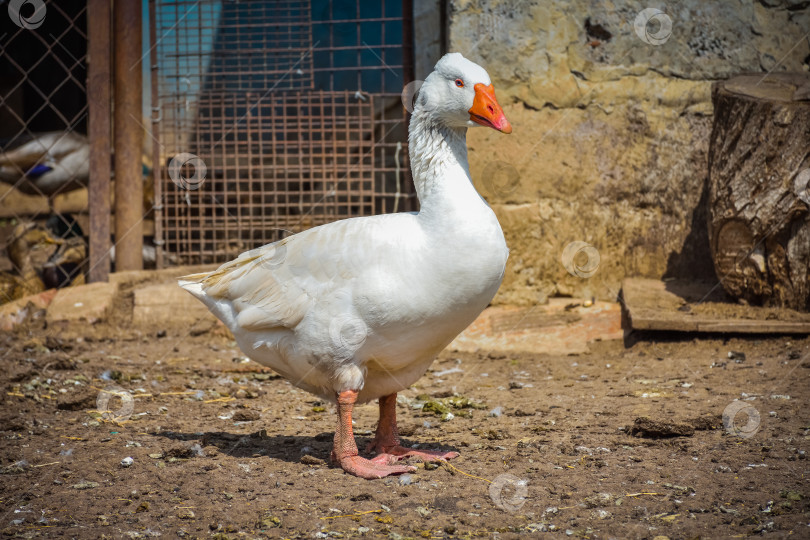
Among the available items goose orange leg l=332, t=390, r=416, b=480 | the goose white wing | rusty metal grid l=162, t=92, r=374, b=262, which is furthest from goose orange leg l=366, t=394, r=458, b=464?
rusty metal grid l=162, t=92, r=374, b=262

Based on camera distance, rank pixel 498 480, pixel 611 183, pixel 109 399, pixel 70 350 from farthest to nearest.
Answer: pixel 611 183, pixel 70 350, pixel 109 399, pixel 498 480

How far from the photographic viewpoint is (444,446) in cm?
400

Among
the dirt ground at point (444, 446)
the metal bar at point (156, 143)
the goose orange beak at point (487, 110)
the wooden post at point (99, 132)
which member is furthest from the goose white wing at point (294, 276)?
the wooden post at point (99, 132)

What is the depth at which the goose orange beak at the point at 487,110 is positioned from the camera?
3.47 metres

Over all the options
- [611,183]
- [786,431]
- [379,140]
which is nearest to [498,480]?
[786,431]

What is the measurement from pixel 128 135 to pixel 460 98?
14.5 feet

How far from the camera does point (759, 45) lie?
6285 millimetres

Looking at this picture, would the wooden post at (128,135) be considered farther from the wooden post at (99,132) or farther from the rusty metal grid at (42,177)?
the rusty metal grid at (42,177)

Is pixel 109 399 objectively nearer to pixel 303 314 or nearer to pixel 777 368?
pixel 303 314

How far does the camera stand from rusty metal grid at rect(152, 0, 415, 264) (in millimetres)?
6934

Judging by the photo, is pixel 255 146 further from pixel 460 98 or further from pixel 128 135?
pixel 460 98

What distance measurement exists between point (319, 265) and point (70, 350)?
326 cm

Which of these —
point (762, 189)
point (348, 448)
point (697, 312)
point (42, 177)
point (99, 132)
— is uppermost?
point (99, 132)

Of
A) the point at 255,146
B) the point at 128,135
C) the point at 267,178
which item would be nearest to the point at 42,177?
the point at 128,135
